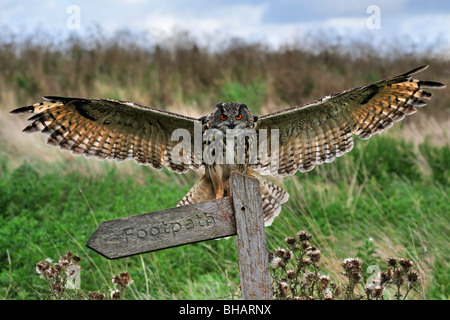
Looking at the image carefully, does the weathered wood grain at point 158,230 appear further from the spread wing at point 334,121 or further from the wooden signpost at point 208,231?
the spread wing at point 334,121

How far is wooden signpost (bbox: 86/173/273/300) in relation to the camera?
8.62 ft

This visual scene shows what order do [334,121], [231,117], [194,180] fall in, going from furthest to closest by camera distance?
[194,180], [334,121], [231,117]

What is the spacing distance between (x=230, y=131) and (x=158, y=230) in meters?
1.49

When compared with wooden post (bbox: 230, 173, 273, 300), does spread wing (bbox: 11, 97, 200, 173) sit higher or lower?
higher

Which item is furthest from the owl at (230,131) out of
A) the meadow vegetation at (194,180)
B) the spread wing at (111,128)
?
the meadow vegetation at (194,180)

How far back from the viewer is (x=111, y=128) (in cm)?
415

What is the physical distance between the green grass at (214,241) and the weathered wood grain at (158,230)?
1.98m

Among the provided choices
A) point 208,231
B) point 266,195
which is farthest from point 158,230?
point 266,195

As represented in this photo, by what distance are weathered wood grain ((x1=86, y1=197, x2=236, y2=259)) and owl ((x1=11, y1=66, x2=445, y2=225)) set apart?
130cm

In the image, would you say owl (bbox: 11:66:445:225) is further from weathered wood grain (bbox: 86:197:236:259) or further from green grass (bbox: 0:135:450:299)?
weathered wood grain (bbox: 86:197:236:259)

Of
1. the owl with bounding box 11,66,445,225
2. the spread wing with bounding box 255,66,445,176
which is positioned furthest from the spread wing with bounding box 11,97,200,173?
the spread wing with bounding box 255,66,445,176

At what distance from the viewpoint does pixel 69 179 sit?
818 cm

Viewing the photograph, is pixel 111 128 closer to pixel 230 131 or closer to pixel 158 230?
pixel 230 131

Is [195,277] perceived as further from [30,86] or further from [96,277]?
[30,86]
